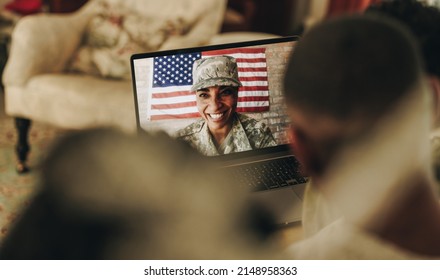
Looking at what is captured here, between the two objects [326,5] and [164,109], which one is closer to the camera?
[164,109]

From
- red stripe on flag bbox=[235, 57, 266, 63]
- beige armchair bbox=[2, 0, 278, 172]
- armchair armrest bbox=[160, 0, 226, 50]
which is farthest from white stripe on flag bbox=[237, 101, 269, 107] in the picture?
armchair armrest bbox=[160, 0, 226, 50]

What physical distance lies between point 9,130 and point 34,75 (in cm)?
45

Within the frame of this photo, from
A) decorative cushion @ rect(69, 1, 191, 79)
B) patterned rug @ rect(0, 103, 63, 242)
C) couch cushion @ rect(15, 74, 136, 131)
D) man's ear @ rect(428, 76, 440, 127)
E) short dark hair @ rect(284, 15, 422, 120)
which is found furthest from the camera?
decorative cushion @ rect(69, 1, 191, 79)

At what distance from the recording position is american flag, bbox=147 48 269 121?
122cm

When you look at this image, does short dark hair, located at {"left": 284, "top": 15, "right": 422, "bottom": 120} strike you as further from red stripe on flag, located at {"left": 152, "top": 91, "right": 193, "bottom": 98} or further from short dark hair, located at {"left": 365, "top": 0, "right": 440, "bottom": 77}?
red stripe on flag, located at {"left": 152, "top": 91, "right": 193, "bottom": 98}

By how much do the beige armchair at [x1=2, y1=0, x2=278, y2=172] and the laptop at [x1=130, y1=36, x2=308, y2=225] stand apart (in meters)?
0.61

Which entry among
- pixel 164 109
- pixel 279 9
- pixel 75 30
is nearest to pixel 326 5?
pixel 279 9

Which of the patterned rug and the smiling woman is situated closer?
the smiling woman

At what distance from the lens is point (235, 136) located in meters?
1.22

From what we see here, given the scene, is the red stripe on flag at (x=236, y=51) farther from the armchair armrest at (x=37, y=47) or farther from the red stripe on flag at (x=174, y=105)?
the armchair armrest at (x=37, y=47)

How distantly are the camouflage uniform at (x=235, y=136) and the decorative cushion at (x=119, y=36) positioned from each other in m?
1.02

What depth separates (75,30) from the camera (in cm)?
216

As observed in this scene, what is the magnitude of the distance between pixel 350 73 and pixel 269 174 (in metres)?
0.61

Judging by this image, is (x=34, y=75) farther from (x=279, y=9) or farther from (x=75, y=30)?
(x=279, y=9)
